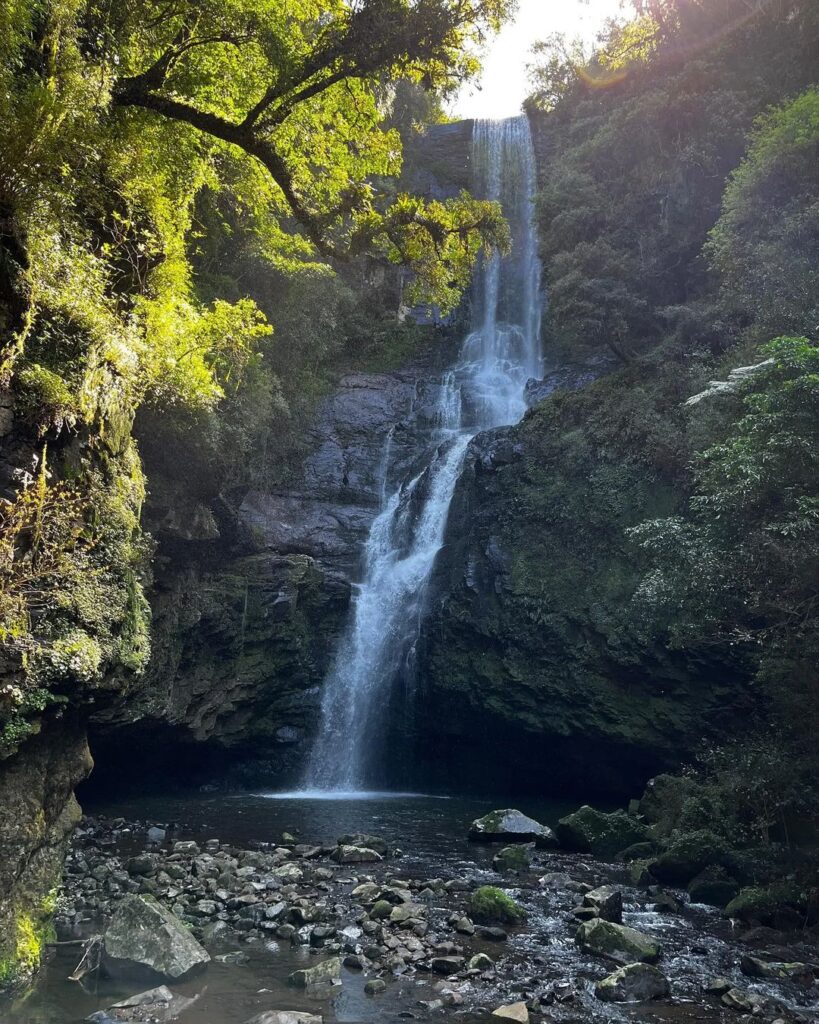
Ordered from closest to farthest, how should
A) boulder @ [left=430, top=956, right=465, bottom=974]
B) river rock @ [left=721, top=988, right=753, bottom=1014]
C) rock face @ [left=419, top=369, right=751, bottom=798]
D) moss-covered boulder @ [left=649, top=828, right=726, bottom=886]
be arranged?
1. river rock @ [left=721, top=988, right=753, bottom=1014]
2. boulder @ [left=430, top=956, right=465, bottom=974]
3. moss-covered boulder @ [left=649, top=828, right=726, bottom=886]
4. rock face @ [left=419, top=369, right=751, bottom=798]

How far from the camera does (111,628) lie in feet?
26.9

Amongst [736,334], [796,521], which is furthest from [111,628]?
[736,334]

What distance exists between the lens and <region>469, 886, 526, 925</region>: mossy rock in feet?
26.8

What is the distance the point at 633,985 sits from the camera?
6414 mm

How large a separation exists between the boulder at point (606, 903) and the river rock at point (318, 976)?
3.39m

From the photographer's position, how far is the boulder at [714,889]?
945cm

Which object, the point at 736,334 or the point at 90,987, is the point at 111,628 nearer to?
the point at 90,987

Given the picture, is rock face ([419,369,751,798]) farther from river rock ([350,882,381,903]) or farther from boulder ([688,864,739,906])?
river rock ([350,882,381,903])

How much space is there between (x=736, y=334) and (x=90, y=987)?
19.3 meters

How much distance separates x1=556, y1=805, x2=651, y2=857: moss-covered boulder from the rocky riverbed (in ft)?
3.16

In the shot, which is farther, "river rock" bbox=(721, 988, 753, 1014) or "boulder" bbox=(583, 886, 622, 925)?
"boulder" bbox=(583, 886, 622, 925)

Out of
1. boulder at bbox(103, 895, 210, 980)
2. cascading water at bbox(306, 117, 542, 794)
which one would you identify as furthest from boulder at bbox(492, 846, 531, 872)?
cascading water at bbox(306, 117, 542, 794)

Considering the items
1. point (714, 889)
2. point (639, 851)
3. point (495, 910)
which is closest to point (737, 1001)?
point (495, 910)

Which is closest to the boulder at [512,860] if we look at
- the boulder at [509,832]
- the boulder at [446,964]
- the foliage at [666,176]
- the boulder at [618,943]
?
the boulder at [509,832]
